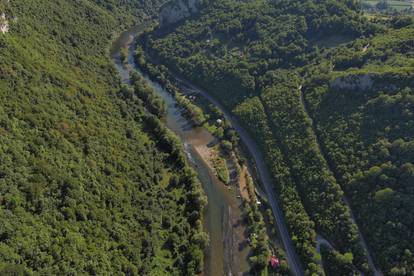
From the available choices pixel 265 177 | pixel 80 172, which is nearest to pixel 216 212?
pixel 265 177

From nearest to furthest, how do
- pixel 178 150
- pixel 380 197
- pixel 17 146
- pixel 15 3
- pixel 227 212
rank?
pixel 17 146, pixel 380 197, pixel 227 212, pixel 178 150, pixel 15 3

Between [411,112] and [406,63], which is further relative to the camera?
[406,63]

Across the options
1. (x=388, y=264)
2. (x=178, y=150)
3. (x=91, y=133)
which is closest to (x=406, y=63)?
(x=388, y=264)

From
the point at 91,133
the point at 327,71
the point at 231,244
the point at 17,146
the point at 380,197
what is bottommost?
the point at 380,197

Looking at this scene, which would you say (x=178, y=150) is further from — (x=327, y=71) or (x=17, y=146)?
(x=327, y=71)

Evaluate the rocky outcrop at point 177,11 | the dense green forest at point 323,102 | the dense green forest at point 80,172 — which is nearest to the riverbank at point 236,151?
the dense green forest at point 323,102

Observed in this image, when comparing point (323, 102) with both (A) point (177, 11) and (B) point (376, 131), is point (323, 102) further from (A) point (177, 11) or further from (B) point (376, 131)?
(A) point (177, 11)
